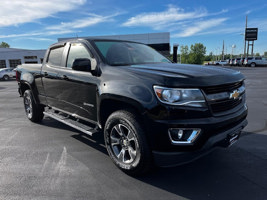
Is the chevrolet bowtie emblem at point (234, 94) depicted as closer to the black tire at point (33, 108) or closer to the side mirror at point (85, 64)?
the side mirror at point (85, 64)

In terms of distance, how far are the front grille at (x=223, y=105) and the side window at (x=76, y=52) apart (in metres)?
2.02

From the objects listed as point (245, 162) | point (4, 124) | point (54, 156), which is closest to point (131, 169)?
point (54, 156)

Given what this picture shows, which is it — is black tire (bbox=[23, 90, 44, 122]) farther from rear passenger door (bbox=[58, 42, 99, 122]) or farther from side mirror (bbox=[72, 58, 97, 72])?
side mirror (bbox=[72, 58, 97, 72])

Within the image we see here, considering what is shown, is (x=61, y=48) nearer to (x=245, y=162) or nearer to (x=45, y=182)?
(x=45, y=182)

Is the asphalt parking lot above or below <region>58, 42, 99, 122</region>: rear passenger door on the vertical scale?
below

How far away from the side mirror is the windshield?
0.23 m

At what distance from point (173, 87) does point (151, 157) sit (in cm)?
90

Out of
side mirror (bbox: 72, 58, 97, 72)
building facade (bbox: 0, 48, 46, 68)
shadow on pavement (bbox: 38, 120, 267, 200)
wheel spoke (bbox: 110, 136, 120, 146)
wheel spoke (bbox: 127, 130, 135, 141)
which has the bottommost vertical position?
shadow on pavement (bbox: 38, 120, 267, 200)

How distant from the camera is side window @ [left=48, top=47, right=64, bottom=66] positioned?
416 cm

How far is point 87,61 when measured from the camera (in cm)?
296

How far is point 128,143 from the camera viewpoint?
2.75 meters

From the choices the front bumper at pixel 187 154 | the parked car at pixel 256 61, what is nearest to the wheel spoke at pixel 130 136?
the front bumper at pixel 187 154

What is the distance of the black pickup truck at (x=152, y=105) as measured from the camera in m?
2.25

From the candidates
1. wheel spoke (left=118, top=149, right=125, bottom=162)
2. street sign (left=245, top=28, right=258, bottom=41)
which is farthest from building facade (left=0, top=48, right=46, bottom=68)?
street sign (left=245, top=28, right=258, bottom=41)
